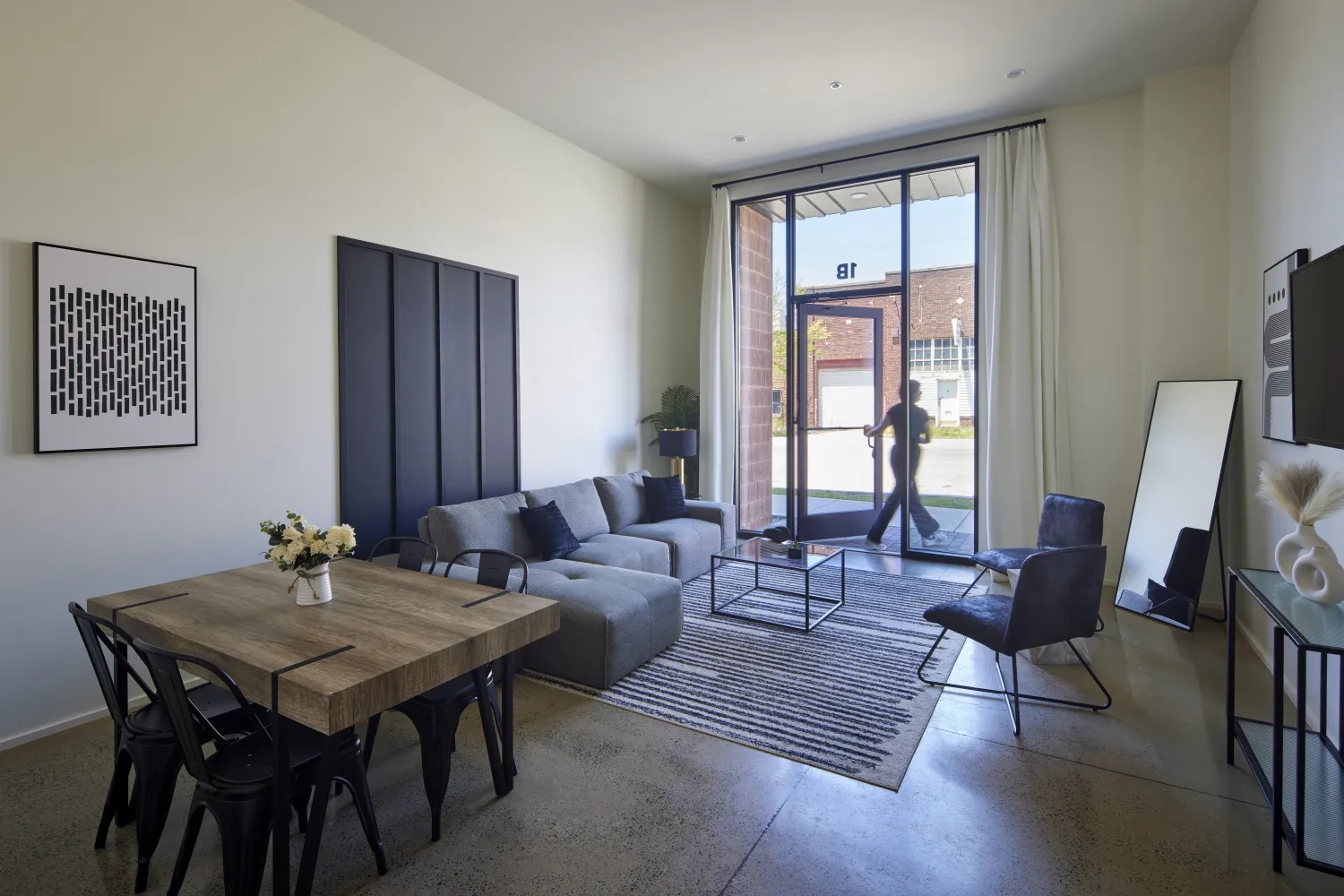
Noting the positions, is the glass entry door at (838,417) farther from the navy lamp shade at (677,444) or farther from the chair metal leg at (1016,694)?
the chair metal leg at (1016,694)

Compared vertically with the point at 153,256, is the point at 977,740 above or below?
below

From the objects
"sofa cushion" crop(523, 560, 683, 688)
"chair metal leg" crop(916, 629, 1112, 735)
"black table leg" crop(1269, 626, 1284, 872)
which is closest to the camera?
"black table leg" crop(1269, 626, 1284, 872)

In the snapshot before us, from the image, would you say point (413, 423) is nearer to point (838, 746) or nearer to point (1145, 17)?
point (838, 746)

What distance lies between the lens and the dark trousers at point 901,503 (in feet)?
19.4

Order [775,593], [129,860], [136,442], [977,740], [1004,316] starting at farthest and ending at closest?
[1004,316] < [775,593] < [136,442] < [977,740] < [129,860]

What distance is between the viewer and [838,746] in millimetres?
2746

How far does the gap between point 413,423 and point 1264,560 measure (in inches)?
201

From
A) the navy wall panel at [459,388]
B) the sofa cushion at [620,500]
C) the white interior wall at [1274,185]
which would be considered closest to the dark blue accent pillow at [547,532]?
the navy wall panel at [459,388]

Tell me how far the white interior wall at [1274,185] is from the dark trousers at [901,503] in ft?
6.96

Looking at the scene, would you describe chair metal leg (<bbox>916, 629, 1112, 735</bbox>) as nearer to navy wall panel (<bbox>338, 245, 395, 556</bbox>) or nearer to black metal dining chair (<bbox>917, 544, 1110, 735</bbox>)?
black metal dining chair (<bbox>917, 544, 1110, 735</bbox>)

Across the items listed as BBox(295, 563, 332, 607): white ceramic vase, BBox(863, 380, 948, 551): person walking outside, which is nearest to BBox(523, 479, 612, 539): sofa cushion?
BBox(295, 563, 332, 607): white ceramic vase

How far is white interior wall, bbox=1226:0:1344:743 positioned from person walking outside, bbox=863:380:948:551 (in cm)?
211

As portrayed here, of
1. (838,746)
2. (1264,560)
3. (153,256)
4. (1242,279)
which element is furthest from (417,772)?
(1242,279)

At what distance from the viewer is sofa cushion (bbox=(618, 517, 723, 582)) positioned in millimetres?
5070
